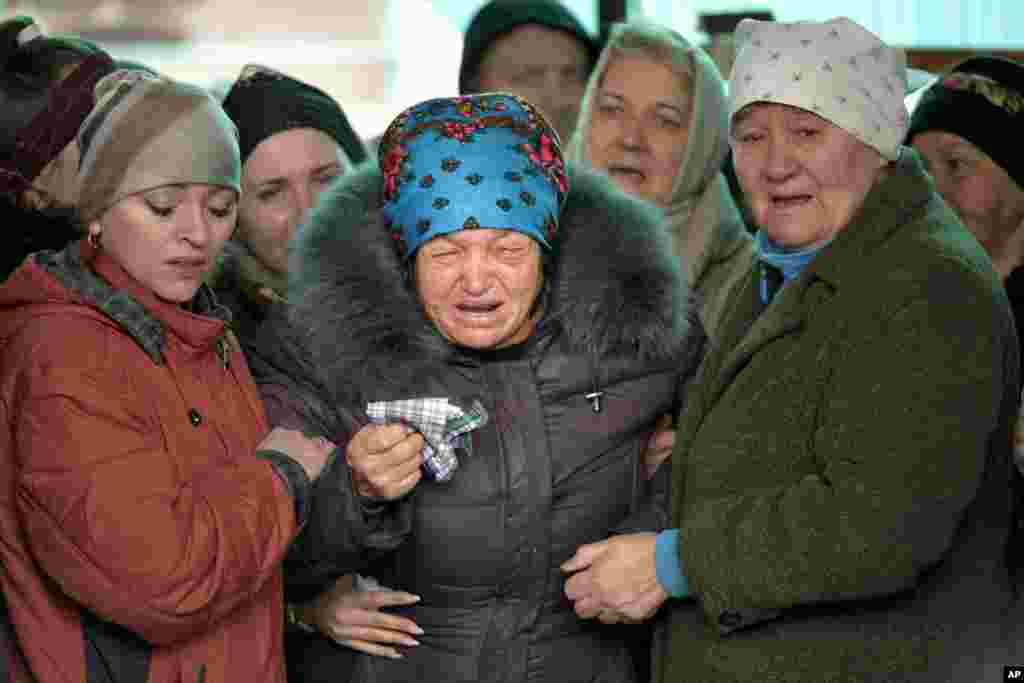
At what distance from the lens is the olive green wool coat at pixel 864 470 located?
6.03 ft

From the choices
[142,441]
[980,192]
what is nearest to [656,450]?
[142,441]

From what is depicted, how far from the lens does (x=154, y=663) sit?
6.51 feet

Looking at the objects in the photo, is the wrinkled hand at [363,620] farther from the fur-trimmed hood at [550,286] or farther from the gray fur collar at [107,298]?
the gray fur collar at [107,298]

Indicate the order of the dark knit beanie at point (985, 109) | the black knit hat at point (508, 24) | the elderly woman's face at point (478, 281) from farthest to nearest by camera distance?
the black knit hat at point (508, 24) < the dark knit beanie at point (985, 109) < the elderly woman's face at point (478, 281)

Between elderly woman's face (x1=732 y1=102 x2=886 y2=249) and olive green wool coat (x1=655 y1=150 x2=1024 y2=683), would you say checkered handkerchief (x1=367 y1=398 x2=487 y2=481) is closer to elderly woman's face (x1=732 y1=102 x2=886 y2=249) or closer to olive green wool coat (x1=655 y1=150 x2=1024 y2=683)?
olive green wool coat (x1=655 y1=150 x2=1024 y2=683)

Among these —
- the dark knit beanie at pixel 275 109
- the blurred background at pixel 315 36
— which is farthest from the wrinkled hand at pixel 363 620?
the blurred background at pixel 315 36

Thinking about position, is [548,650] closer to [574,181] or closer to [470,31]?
[574,181]

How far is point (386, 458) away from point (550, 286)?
1.61 ft

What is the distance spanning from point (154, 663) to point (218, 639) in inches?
4.2

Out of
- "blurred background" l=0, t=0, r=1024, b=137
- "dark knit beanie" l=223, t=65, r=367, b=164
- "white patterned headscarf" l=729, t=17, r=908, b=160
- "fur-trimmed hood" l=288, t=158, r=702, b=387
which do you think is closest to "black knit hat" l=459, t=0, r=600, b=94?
"blurred background" l=0, t=0, r=1024, b=137

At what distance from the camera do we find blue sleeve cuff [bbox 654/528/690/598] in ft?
6.97

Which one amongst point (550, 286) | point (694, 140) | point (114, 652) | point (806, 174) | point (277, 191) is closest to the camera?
point (114, 652)

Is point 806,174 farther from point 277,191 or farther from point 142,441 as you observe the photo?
point 277,191

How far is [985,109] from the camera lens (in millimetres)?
3133
